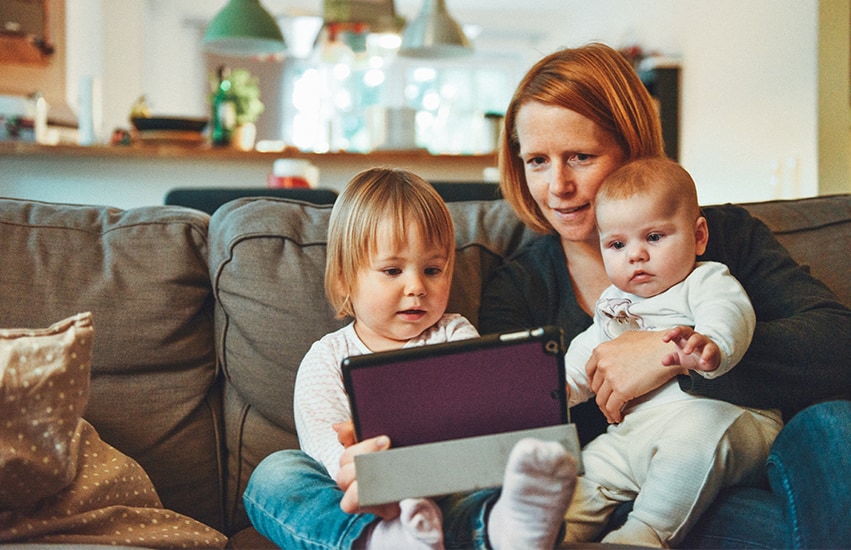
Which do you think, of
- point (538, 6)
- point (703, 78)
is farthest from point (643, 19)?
point (538, 6)

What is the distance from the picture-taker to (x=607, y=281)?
1.50 meters

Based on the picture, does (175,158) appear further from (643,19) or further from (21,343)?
(643,19)

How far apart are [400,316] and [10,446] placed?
23.4 inches

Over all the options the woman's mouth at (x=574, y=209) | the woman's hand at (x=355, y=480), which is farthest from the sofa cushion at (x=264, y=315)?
the woman's hand at (x=355, y=480)

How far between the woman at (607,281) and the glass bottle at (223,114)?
286 centimetres

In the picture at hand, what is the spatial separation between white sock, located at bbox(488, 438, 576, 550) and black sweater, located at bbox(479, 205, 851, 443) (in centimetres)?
46

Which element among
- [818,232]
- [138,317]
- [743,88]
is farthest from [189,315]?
[743,88]

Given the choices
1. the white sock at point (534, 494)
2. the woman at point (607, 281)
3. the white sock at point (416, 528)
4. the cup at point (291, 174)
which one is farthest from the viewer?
the cup at point (291, 174)

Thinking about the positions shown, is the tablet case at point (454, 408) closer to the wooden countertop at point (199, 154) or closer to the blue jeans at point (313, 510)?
the blue jeans at point (313, 510)

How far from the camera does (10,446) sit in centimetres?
104

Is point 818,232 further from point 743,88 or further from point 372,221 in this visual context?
point 743,88

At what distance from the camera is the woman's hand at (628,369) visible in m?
1.20

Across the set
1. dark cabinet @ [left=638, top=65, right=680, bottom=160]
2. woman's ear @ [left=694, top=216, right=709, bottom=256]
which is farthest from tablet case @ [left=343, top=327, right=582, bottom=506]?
dark cabinet @ [left=638, top=65, right=680, bottom=160]

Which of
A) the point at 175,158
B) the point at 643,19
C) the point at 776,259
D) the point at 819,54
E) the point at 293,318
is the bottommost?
the point at 293,318
